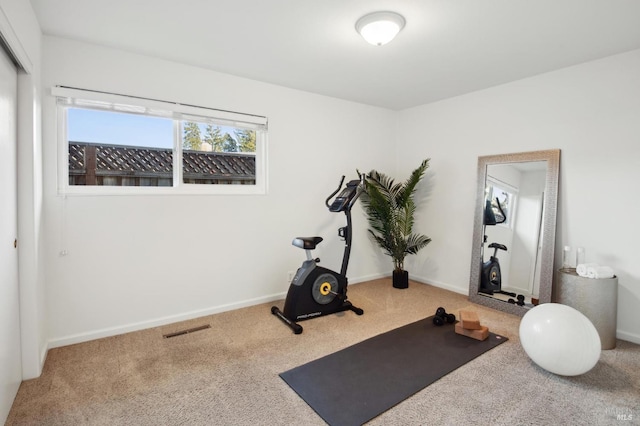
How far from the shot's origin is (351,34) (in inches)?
98.1

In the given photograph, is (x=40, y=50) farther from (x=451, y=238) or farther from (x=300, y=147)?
(x=451, y=238)

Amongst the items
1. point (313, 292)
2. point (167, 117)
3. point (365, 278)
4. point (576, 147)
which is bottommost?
point (365, 278)

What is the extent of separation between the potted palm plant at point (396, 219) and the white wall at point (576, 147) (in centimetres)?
45

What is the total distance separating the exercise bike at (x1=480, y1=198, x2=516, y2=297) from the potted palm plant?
2.53 ft

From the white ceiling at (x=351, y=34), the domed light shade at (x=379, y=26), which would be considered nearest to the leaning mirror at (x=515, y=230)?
the white ceiling at (x=351, y=34)

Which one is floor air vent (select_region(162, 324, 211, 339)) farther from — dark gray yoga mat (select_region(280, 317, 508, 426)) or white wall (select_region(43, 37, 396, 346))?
dark gray yoga mat (select_region(280, 317, 508, 426))

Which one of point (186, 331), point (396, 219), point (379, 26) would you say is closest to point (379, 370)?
point (186, 331)

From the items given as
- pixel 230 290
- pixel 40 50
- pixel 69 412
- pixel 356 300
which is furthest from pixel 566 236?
pixel 40 50

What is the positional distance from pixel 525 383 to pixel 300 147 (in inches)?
118

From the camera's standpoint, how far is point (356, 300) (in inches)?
148

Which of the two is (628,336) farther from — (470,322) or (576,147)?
(576,147)

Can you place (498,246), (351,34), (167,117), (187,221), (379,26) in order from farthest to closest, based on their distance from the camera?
1. (498,246)
2. (187,221)
3. (167,117)
4. (351,34)
5. (379,26)

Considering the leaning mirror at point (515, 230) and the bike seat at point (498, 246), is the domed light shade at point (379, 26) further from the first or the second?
the bike seat at point (498, 246)

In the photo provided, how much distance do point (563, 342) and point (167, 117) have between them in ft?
11.7
